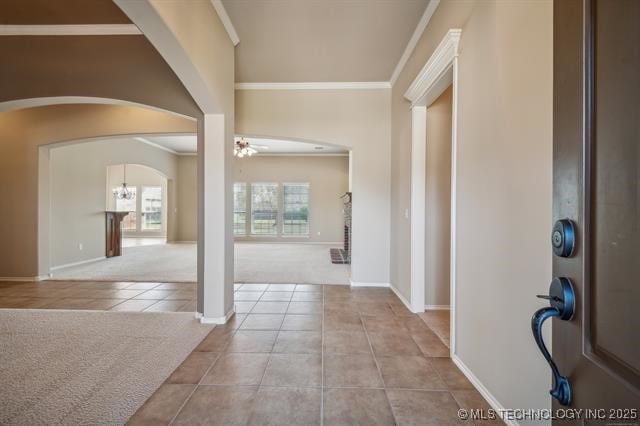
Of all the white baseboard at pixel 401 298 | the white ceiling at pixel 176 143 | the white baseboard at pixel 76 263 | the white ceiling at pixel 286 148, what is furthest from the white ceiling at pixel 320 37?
the white baseboard at pixel 76 263

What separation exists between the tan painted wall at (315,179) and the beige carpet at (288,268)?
80.0 inches

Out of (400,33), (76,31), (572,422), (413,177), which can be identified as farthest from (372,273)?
(76,31)

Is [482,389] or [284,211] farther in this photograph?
[284,211]

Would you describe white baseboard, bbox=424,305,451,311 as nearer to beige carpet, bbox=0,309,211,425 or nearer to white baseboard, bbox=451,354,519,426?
white baseboard, bbox=451,354,519,426

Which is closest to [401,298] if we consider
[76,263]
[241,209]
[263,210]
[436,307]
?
[436,307]

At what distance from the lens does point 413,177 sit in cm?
334

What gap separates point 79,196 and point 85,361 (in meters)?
5.22

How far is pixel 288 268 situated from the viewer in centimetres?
573

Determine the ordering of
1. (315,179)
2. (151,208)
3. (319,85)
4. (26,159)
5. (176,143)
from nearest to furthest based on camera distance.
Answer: (319,85) → (26,159) → (176,143) → (315,179) → (151,208)

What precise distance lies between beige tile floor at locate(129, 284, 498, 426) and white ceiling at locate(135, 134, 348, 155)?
588 cm

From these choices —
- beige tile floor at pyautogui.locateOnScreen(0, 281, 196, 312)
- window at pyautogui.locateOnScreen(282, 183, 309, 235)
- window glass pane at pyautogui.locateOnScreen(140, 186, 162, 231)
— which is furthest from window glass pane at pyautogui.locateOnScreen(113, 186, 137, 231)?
beige tile floor at pyautogui.locateOnScreen(0, 281, 196, 312)

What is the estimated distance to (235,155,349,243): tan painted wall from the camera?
9.96 meters

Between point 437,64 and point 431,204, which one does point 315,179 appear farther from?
point 437,64

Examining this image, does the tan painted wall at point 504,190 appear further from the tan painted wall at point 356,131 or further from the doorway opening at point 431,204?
the tan painted wall at point 356,131
